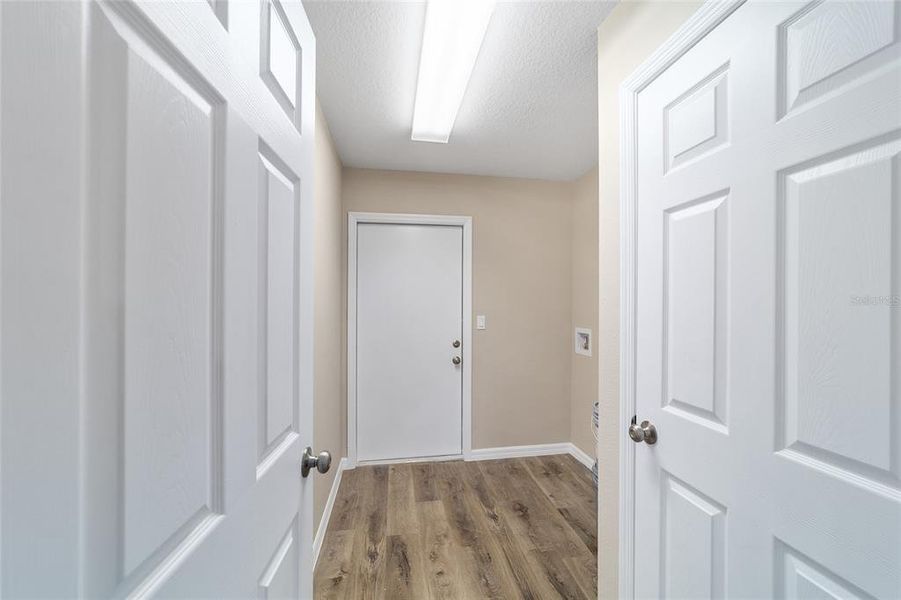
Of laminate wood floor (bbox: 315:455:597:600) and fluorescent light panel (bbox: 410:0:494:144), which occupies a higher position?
fluorescent light panel (bbox: 410:0:494:144)

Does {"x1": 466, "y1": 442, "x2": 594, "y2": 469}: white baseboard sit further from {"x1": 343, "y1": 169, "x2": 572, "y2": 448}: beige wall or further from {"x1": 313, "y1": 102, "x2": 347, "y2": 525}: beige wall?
{"x1": 313, "y1": 102, "x2": 347, "y2": 525}: beige wall

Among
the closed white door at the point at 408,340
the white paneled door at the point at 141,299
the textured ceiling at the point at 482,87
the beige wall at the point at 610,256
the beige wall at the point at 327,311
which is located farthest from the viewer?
the closed white door at the point at 408,340

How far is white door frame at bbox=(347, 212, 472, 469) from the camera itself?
2.65 meters

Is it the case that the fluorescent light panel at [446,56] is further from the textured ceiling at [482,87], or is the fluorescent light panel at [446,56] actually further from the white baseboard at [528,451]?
the white baseboard at [528,451]

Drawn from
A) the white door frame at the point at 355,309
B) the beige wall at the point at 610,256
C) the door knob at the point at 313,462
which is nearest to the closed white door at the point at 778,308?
the beige wall at the point at 610,256

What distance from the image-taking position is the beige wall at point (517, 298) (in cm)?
281

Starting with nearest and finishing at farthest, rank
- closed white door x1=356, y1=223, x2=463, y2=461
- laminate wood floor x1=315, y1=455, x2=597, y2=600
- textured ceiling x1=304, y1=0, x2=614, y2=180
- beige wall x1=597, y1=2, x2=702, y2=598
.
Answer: beige wall x1=597, y1=2, x2=702, y2=598, textured ceiling x1=304, y1=0, x2=614, y2=180, laminate wood floor x1=315, y1=455, x2=597, y2=600, closed white door x1=356, y1=223, x2=463, y2=461

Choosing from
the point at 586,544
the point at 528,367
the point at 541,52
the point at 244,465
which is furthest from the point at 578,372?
the point at 244,465

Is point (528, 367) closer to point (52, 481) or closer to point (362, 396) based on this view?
point (362, 396)

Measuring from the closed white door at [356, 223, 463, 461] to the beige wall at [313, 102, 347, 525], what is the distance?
179mm

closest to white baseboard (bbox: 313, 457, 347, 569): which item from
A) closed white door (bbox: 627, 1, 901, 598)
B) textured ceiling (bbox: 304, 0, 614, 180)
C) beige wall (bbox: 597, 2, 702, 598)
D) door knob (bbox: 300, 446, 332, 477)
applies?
door knob (bbox: 300, 446, 332, 477)

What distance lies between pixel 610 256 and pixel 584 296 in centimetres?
158

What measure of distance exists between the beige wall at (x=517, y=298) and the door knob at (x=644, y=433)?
5.82ft

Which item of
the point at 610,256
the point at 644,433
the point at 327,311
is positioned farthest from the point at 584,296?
the point at 327,311
